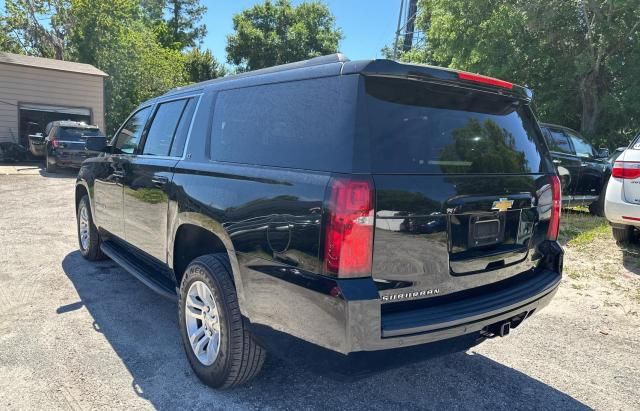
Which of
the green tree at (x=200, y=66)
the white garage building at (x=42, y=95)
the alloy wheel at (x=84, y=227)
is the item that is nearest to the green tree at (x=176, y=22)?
the green tree at (x=200, y=66)

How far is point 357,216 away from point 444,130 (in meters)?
0.83

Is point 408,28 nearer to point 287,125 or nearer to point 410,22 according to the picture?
point 410,22

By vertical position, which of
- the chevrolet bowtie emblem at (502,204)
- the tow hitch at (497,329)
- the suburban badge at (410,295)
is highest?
the chevrolet bowtie emblem at (502,204)

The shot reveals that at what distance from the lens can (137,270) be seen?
13.8 feet

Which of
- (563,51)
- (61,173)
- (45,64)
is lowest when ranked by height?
(61,173)

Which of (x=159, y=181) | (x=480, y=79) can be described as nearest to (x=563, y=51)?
(x=480, y=79)

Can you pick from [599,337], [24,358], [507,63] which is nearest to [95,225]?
[24,358]

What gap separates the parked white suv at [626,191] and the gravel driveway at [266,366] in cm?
105

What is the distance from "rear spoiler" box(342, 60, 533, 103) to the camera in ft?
7.83

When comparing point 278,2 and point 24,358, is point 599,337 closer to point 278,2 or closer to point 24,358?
point 24,358

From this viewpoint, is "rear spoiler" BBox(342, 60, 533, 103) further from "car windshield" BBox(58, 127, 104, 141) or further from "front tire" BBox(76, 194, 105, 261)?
"car windshield" BBox(58, 127, 104, 141)

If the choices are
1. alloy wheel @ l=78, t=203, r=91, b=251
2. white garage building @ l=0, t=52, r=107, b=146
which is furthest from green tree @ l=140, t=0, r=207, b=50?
alloy wheel @ l=78, t=203, r=91, b=251

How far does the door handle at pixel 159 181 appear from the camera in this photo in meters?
3.62

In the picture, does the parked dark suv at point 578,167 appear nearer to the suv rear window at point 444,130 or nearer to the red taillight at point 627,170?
the red taillight at point 627,170
